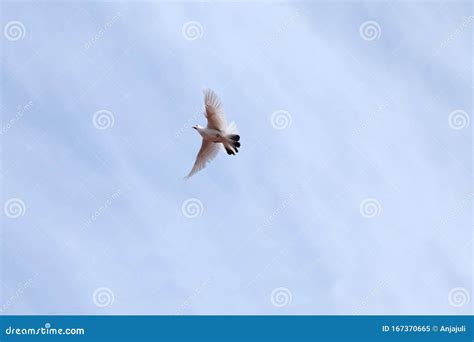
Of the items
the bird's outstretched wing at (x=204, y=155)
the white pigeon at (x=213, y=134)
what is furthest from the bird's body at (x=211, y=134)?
the bird's outstretched wing at (x=204, y=155)

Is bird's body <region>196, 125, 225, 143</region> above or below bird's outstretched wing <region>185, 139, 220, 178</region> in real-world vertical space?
above

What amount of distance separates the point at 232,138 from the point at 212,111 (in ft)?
2.16

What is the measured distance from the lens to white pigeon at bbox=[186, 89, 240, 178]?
483 inches

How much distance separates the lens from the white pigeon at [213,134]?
12258 mm

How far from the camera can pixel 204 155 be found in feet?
43.4

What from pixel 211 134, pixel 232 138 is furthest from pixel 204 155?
pixel 232 138

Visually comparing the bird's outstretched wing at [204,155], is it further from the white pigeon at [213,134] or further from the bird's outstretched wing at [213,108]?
the bird's outstretched wing at [213,108]

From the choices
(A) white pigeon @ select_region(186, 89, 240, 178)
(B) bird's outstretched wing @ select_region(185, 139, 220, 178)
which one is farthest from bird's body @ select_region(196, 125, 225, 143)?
(B) bird's outstretched wing @ select_region(185, 139, 220, 178)

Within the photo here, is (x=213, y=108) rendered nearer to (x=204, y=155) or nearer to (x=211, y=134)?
(x=211, y=134)

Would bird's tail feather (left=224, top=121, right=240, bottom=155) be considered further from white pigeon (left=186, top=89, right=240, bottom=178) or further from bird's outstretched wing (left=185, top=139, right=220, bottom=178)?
bird's outstretched wing (left=185, top=139, right=220, bottom=178)

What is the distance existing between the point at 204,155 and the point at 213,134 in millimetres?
672
